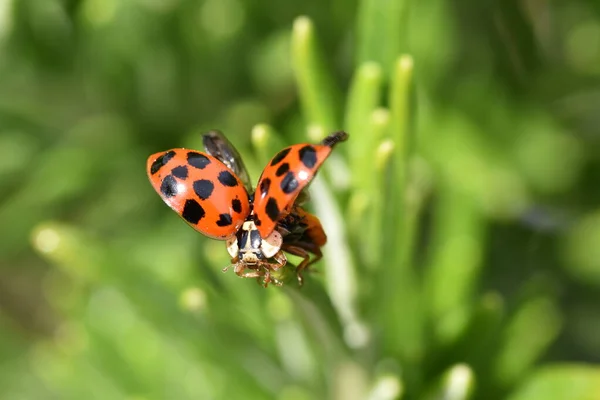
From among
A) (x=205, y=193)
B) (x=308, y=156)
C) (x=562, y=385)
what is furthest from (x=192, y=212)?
(x=562, y=385)

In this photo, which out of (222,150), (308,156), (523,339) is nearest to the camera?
(308,156)

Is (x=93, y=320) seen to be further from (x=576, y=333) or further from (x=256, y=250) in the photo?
(x=576, y=333)

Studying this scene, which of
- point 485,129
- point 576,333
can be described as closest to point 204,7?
point 485,129

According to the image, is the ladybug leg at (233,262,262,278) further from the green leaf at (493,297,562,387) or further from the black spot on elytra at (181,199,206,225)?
the green leaf at (493,297,562,387)

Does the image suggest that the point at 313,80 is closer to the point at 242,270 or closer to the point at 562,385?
the point at 242,270

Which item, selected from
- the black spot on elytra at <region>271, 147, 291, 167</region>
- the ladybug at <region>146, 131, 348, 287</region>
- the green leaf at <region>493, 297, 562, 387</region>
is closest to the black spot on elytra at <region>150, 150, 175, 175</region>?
the ladybug at <region>146, 131, 348, 287</region>

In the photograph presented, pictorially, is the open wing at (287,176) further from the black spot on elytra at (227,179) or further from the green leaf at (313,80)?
the green leaf at (313,80)
